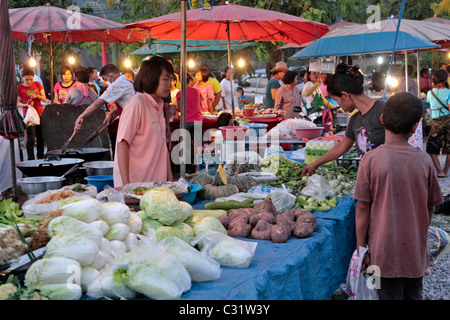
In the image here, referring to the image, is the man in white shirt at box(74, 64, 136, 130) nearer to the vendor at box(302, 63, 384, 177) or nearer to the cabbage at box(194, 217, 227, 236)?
the vendor at box(302, 63, 384, 177)

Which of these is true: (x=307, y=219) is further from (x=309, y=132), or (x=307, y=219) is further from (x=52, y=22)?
(x=52, y=22)

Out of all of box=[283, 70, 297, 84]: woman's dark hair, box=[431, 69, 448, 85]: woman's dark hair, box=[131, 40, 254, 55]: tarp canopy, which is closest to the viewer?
box=[431, 69, 448, 85]: woman's dark hair

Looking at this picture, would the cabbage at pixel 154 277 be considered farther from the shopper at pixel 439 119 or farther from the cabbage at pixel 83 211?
the shopper at pixel 439 119

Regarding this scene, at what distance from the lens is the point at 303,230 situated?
9.86ft

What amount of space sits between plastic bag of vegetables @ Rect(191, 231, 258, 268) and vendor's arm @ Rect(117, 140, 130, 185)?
142 cm

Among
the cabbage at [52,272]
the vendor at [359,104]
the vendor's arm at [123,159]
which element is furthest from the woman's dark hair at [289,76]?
the cabbage at [52,272]

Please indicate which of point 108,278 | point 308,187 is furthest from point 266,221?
point 108,278

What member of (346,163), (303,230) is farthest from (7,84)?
(346,163)

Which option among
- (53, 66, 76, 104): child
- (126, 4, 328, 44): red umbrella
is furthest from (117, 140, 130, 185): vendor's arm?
(53, 66, 76, 104): child

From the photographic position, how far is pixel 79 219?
218 cm

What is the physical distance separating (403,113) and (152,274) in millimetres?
1770

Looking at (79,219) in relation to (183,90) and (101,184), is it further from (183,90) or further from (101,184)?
(183,90)

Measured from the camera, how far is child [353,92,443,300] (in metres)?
2.66

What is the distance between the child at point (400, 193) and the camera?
8.73 feet
